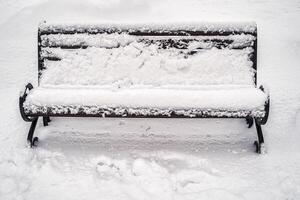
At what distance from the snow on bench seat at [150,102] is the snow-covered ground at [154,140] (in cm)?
49

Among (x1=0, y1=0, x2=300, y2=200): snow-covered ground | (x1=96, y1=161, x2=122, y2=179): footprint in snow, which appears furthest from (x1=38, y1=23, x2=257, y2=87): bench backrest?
(x1=96, y1=161, x2=122, y2=179): footprint in snow

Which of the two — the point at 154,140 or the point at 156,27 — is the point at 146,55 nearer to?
the point at 156,27

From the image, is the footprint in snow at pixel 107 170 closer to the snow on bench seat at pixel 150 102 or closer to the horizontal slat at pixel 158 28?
the snow on bench seat at pixel 150 102

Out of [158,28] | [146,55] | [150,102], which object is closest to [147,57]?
[146,55]

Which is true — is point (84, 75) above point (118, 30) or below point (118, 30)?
below

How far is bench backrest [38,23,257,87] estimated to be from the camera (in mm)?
3150

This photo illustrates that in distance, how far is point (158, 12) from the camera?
14.7ft

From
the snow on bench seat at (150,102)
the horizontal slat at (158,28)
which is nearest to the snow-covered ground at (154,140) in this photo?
the snow on bench seat at (150,102)

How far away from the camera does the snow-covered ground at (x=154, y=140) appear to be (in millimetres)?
2662

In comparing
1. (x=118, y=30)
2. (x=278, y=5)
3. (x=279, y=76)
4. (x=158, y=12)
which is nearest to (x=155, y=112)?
(x=118, y=30)

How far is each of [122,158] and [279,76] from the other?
2124mm

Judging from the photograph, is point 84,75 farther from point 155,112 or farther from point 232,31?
point 232,31

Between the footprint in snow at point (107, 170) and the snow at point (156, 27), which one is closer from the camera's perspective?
the footprint in snow at point (107, 170)

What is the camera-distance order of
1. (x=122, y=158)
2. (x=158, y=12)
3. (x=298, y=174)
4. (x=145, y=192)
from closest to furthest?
(x=145, y=192), (x=298, y=174), (x=122, y=158), (x=158, y=12)
